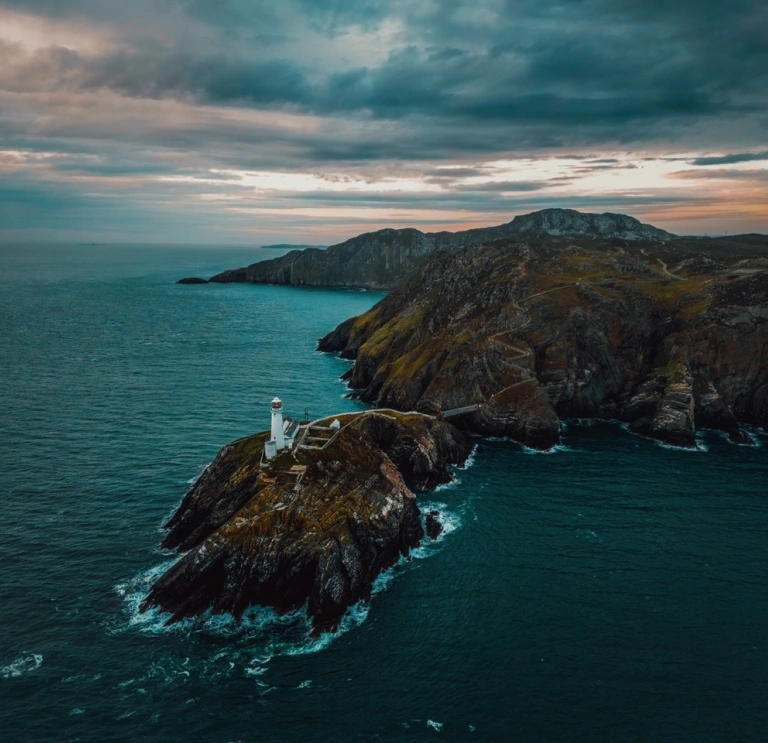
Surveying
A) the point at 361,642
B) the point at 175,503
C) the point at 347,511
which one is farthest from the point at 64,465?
the point at 361,642

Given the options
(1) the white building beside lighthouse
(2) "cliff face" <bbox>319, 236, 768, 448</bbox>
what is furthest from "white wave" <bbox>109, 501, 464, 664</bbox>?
(2) "cliff face" <bbox>319, 236, 768, 448</bbox>

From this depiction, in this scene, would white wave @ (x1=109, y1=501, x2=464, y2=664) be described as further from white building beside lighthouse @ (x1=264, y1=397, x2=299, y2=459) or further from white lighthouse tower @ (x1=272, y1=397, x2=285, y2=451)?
white lighthouse tower @ (x1=272, y1=397, x2=285, y2=451)

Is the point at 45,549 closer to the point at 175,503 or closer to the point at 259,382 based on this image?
the point at 175,503

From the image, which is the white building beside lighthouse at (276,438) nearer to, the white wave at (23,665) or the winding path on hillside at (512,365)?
the white wave at (23,665)

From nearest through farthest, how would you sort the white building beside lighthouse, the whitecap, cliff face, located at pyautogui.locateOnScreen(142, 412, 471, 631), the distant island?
1. cliff face, located at pyautogui.locateOnScreen(142, 412, 471, 631)
2. the white building beside lighthouse
3. the whitecap
4. the distant island

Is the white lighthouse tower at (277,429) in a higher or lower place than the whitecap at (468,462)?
higher

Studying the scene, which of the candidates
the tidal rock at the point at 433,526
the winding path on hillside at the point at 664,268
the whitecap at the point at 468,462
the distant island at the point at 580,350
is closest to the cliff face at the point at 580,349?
the distant island at the point at 580,350
